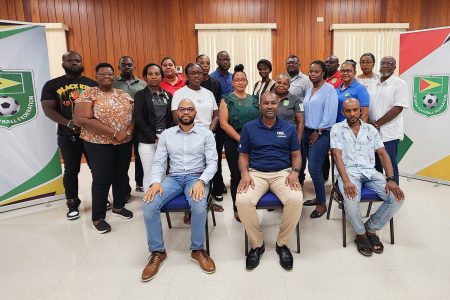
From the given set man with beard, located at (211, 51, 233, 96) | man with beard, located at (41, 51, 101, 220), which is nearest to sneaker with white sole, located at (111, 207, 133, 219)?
man with beard, located at (41, 51, 101, 220)

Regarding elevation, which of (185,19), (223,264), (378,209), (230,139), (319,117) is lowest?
(223,264)

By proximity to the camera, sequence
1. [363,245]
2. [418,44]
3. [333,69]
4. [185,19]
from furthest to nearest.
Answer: [185,19], [418,44], [333,69], [363,245]

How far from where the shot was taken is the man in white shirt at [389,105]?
3246 millimetres

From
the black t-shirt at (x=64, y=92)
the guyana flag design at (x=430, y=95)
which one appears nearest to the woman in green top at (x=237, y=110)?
the black t-shirt at (x=64, y=92)

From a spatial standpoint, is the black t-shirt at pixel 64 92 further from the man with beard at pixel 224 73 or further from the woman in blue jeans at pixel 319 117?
the woman in blue jeans at pixel 319 117

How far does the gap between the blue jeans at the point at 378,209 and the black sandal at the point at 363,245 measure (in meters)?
0.05

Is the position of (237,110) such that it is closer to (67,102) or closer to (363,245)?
(363,245)

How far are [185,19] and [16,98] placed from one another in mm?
3435

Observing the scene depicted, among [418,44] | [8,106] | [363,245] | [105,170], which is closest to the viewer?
[363,245]

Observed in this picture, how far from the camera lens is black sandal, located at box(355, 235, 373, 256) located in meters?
2.44

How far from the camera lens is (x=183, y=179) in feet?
8.29

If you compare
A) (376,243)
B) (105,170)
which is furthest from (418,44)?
(105,170)

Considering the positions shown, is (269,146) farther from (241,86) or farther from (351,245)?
(351,245)

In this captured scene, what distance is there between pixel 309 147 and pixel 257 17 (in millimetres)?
3718
